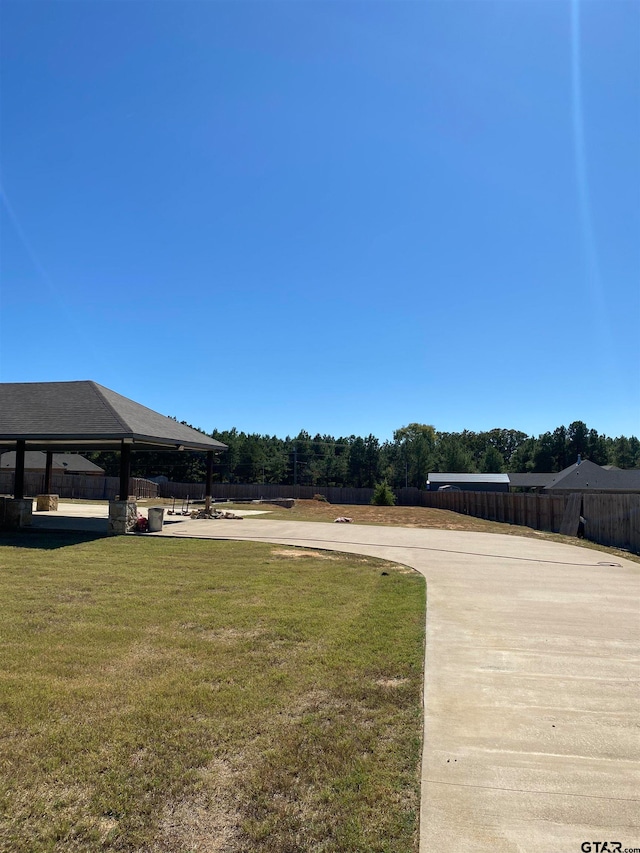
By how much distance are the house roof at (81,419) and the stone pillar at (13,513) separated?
6.30ft

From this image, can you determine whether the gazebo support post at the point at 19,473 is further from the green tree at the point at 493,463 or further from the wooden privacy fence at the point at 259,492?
the green tree at the point at 493,463

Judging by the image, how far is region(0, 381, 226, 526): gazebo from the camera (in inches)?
589

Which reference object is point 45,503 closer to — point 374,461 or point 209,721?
point 209,721

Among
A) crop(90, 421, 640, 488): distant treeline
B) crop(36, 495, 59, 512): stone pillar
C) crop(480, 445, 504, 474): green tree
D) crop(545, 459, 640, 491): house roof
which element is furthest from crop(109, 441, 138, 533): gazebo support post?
crop(480, 445, 504, 474): green tree

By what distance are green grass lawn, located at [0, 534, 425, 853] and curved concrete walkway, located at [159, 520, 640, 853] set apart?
226 mm

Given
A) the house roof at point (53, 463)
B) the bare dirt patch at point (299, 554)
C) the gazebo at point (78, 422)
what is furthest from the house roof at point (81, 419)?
the house roof at point (53, 463)

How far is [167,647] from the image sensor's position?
516 cm

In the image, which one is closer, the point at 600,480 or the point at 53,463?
the point at 600,480

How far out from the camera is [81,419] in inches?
626

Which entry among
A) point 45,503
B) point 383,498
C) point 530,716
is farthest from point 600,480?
point 530,716

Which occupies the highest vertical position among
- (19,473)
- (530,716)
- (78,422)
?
(78,422)

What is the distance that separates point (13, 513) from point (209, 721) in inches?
575

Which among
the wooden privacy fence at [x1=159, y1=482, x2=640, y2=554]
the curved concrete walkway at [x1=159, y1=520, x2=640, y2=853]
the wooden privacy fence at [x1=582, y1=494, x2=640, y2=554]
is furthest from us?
the wooden privacy fence at [x1=159, y1=482, x2=640, y2=554]

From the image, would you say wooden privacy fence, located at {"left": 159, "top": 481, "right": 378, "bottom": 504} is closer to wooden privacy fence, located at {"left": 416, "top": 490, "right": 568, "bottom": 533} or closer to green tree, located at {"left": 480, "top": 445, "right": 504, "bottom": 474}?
wooden privacy fence, located at {"left": 416, "top": 490, "right": 568, "bottom": 533}
